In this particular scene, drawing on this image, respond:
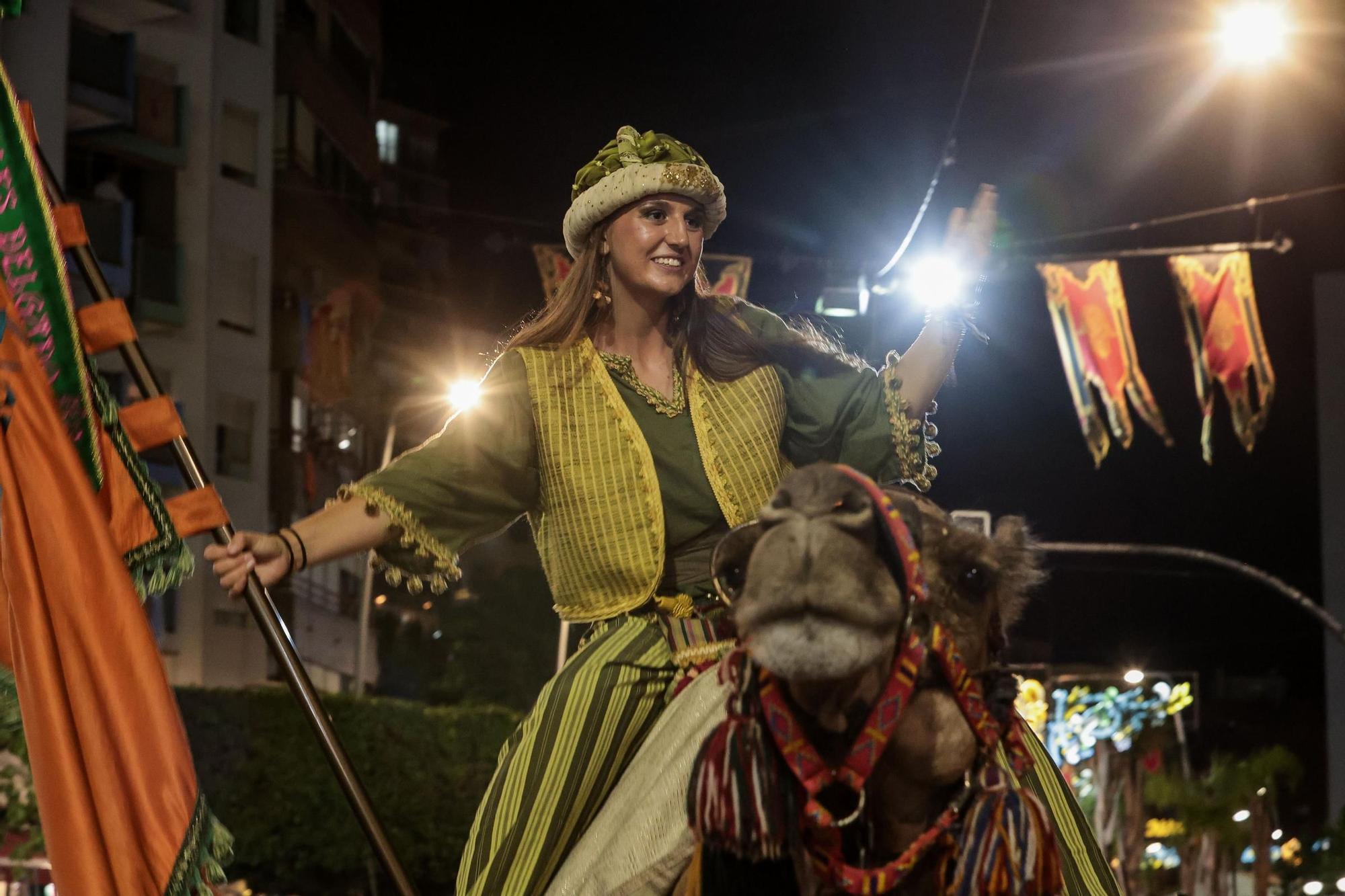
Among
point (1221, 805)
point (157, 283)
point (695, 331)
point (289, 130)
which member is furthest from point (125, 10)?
point (695, 331)

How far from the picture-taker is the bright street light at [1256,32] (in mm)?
19656

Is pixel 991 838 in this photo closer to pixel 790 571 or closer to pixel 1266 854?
pixel 790 571

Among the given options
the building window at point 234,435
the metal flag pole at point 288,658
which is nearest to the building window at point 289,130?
the building window at point 234,435

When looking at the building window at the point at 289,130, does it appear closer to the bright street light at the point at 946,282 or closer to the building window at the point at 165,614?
the building window at the point at 165,614

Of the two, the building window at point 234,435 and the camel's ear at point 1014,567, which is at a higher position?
the building window at point 234,435

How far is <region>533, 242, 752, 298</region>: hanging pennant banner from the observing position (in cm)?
2166

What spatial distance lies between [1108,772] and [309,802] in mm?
14429

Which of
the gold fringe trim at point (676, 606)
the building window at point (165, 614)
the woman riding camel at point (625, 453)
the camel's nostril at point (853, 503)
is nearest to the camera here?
the camel's nostril at point (853, 503)

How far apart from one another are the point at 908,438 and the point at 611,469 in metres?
0.78

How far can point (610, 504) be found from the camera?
4793 millimetres

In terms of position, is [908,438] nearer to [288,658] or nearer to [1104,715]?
[288,658]

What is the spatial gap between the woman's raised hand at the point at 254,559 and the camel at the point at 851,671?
60.8 inches

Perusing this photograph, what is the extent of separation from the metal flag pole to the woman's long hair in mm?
976

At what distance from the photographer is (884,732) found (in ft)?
10.7
